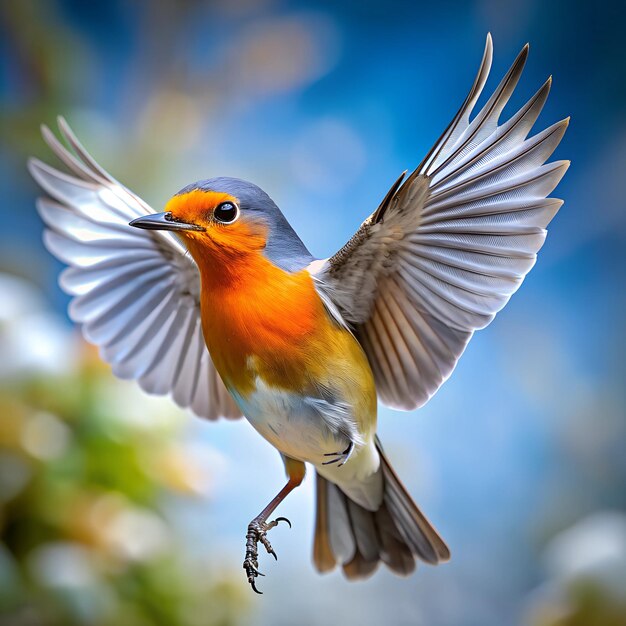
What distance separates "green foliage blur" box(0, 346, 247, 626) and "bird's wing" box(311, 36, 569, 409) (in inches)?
40.9

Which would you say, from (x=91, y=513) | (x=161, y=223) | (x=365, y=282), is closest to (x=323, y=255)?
(x=91, y=513)

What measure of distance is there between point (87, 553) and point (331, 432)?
110 cm

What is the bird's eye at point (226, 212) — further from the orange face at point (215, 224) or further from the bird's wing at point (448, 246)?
the bird's wing at point (448, 246)

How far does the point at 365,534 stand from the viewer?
3.19 ft

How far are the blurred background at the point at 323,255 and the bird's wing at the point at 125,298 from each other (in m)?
0.84

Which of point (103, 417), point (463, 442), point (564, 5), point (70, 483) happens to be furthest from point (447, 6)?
point (70, 483)

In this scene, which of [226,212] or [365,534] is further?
[365,534]

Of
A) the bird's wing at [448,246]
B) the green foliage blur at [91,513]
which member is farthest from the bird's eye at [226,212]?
the green foliage blur at [91,513]

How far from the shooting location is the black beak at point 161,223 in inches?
25.3

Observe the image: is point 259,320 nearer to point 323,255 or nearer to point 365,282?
point 365,282

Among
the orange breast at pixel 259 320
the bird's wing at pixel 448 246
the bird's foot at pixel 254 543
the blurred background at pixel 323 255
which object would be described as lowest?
the bird's foot at pixel 254 543

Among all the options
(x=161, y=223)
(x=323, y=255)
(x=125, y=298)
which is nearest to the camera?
(x=161, y=223)

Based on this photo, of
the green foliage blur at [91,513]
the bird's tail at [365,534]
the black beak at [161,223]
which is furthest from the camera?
the green foliage blur at [91,513]

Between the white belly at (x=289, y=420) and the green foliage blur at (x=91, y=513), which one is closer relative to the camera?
the white belly at (x=289, y=420)
